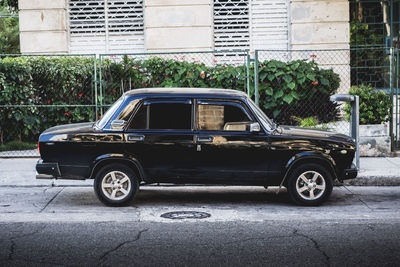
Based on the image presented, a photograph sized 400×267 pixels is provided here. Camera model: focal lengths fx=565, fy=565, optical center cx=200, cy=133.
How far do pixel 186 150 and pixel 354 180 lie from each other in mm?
3446

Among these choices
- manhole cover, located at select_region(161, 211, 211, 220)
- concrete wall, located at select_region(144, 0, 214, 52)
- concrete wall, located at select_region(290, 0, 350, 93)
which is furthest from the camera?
concrete wall, located at select_region(144, 0, 214, 52)

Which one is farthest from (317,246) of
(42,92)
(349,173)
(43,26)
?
(43,26)

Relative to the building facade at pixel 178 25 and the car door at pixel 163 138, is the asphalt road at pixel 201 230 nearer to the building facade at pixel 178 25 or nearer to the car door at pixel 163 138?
the car door at pixel 163 138

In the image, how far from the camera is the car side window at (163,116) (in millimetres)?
7797

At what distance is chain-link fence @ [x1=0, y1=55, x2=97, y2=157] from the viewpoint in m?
12.7

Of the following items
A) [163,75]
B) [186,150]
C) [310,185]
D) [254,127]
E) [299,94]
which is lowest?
[310,185]

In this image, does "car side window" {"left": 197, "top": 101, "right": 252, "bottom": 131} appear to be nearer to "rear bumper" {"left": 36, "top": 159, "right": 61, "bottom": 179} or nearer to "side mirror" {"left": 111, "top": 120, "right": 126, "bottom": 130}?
"side mirror" {"left": 111, "top": 120, "right": 126, "bottom": 130}

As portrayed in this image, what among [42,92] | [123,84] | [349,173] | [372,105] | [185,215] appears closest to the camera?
[185,215]

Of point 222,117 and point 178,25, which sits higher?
point 178,25

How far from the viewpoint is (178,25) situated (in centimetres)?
1594

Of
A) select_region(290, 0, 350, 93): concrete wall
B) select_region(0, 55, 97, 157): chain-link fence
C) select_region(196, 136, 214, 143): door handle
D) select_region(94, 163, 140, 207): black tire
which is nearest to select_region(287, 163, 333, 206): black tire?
select_region(196, 136, 214, 143): door handle

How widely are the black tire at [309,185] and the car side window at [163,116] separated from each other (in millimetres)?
1641

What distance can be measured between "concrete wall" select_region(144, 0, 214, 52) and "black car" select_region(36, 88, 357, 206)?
830cm

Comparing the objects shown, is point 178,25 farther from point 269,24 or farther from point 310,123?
point 310,123
